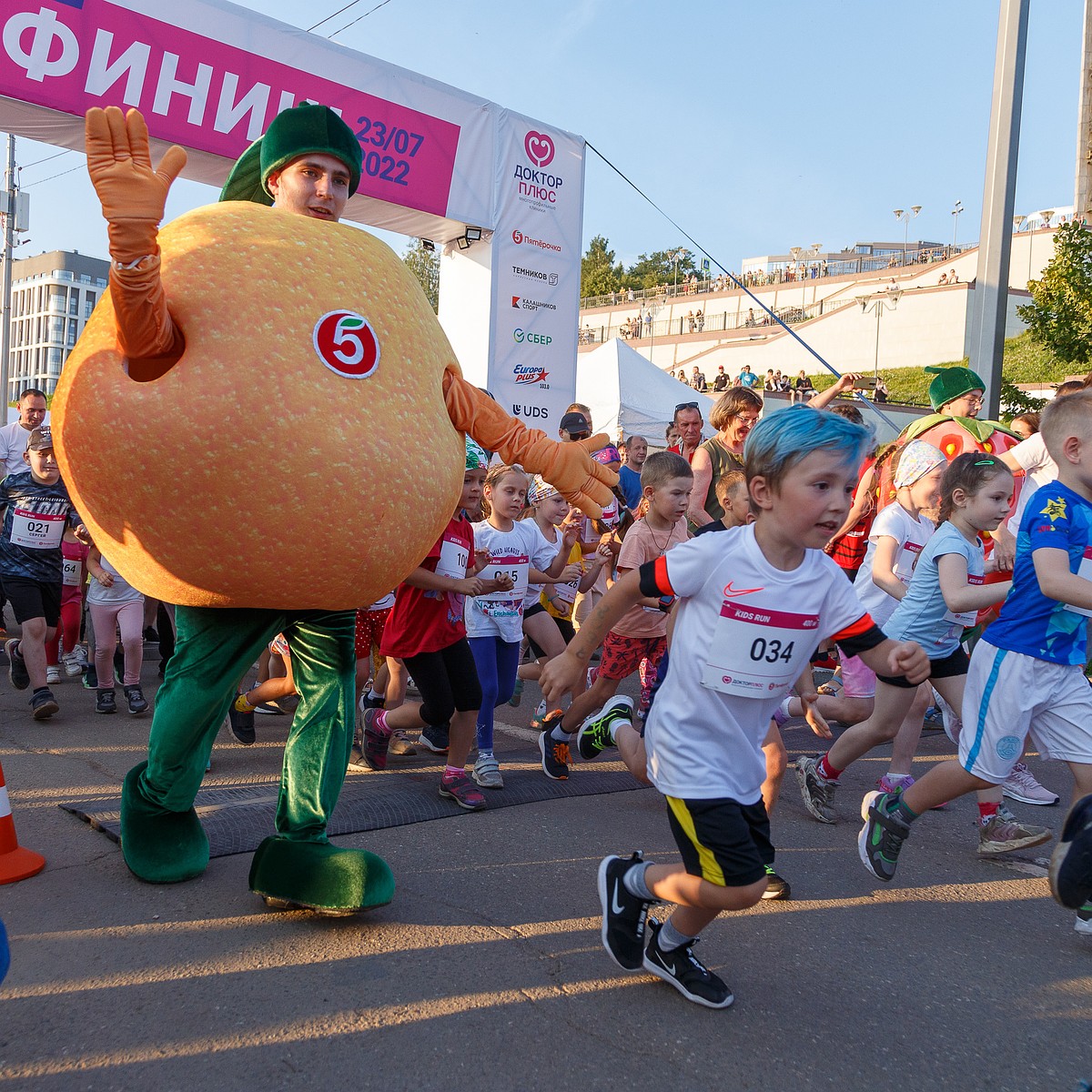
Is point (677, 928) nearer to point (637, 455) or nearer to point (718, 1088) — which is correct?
point (718, 1088)

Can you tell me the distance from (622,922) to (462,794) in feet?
5.32

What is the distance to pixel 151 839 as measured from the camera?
11.0 ft

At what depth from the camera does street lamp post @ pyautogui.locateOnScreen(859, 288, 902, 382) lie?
4641cm

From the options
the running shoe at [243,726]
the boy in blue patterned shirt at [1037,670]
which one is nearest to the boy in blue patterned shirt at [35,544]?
the running shoe at [243,726]

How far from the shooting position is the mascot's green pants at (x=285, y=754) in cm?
311

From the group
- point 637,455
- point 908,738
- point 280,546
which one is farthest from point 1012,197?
point 280,546

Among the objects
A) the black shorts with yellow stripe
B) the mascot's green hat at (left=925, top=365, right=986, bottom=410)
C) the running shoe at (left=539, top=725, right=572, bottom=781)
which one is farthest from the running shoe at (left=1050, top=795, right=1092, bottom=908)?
the mascot's green hat at (left=925, top=365, right=986, bottom=410)

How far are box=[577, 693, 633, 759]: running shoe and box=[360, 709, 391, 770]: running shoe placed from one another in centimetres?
134

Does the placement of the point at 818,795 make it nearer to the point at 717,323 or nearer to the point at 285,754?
the point at 285,754

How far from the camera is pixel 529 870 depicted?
3.69 meters

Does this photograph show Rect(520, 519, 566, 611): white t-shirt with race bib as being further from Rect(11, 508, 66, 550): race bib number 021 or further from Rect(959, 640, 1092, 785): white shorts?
Rect(11, 508, 66, 550): race bib number 021

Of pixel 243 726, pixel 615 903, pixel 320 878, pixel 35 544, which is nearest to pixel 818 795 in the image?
pixel 615 903

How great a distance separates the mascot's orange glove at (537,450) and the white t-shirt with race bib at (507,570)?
1.56 meters

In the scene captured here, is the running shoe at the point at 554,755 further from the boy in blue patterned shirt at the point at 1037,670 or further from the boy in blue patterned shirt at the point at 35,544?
the boy in blue patterned shirt at the point at 35,544
